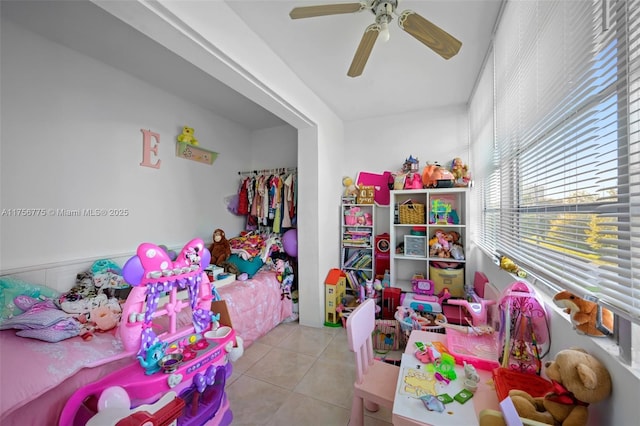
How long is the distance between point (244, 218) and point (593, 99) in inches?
146

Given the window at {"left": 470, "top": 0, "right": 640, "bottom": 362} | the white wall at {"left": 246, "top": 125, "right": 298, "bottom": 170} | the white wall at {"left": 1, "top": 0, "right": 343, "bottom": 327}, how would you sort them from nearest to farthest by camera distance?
1. the window at {"left": 470, "top": 0, "right": 640, "bottom": 362}
2. the white wall at {"left": 1, "top": 0, "right": 343, "bottom": 327}
3. the white wall at {"left": 246, "top": 125, "right": 298, "bottom": 170}

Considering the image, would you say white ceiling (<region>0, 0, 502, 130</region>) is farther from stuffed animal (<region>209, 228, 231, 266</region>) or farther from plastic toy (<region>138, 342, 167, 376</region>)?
plastic toy (<region>138, 342, 167, 376</region>)

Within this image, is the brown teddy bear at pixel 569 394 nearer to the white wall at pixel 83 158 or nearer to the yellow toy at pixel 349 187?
the yellow toy at pixel 349 187

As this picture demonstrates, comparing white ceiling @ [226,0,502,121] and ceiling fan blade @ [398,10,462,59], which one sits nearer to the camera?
ceiling fan blade @ [398,10,462,59]

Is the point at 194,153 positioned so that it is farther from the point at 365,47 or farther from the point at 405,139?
the point at 405,139

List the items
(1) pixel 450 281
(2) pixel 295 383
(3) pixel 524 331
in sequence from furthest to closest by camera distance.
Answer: (1) pixel 450 281, (2) pixel 295 383, (3) pixel 524 331

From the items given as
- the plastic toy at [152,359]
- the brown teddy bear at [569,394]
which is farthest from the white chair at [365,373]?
the plastic toy at [152,359]

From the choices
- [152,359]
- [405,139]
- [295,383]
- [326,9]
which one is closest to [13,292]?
[152,359]

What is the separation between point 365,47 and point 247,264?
238 cm

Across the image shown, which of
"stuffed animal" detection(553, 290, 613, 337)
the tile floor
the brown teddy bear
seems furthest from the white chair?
"stuffed animal" detection(553, 290, 613, 337)

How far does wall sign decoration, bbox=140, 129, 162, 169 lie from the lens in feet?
8.11

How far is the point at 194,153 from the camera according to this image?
9.72 ft

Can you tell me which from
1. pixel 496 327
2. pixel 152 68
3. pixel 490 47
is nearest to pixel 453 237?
pixel 496 327

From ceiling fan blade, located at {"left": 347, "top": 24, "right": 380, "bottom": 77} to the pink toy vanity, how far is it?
5.24 ft
